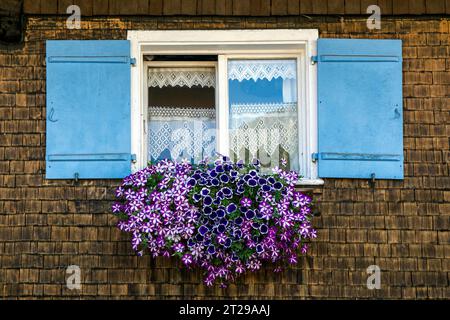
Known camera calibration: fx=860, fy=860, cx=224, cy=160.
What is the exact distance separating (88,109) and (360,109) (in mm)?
2081

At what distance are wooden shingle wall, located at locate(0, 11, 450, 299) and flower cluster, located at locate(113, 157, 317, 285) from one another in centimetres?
26

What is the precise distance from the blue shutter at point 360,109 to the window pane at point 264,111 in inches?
12.8

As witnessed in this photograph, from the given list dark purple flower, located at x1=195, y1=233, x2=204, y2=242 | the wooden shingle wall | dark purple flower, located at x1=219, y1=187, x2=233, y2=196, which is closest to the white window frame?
the wooden shingle wall

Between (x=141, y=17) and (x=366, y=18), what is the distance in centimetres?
176

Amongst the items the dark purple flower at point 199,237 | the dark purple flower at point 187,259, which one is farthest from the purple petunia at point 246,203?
the dark purple flower at point 187,259

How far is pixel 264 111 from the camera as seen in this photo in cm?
684

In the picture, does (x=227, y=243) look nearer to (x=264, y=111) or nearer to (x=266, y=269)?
(x=266, y=269)

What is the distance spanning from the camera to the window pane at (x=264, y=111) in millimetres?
6781

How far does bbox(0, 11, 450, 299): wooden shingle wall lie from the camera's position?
21.1 ft
